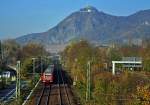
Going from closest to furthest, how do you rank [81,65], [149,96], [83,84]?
[149,96] → [83,84] → [81,65]

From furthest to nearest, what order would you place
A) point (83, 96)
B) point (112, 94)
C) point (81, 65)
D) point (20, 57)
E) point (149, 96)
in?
point (20, 57), point (81, 65), point (83, 96), point (112, 94), point (149, 96)

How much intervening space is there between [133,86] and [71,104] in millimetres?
5308

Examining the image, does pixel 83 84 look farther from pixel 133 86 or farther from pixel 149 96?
pixel 149 96

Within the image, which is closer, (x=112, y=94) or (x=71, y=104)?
(x=112, y=94)

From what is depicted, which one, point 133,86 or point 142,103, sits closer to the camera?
point 142,103

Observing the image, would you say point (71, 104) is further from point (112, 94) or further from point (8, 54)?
point (8, 54)

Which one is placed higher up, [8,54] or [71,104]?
[8,54]

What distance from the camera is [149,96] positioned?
577 inches

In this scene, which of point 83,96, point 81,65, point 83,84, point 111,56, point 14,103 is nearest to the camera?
point 14,103

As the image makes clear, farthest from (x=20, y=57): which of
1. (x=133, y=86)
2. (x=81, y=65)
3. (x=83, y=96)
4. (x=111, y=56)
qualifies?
(x=133, y=86)

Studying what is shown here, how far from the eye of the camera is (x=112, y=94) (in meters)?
32.7

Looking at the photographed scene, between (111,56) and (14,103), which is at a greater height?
(111,56)

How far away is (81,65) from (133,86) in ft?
63.1

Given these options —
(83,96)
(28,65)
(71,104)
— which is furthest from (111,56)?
(71,104)
